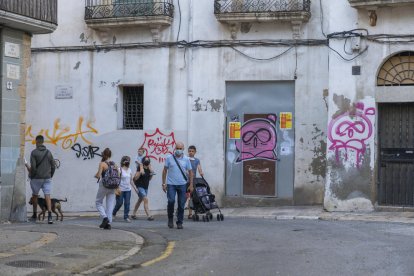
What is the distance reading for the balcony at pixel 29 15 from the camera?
1434 cm

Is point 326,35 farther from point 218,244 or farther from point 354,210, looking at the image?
point 218,244

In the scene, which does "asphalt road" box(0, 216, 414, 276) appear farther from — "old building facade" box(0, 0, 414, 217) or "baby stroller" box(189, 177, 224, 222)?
"old building facade" box(0, 0, 414, 217)

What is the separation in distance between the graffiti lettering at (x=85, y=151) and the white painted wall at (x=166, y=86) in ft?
0.40

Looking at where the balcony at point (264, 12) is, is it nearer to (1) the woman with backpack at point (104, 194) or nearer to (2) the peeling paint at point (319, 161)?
(2) the peeling paint at point (319, 161)

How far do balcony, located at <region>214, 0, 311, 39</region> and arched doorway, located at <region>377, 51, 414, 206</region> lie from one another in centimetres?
271

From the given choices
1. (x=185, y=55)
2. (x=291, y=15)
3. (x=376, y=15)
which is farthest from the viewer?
(x=185, y=55)

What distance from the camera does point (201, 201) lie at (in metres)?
15.7

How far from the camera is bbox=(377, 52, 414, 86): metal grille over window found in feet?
56.1

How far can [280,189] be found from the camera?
62.3 feet

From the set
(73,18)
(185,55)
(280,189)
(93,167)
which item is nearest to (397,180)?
(280,189)

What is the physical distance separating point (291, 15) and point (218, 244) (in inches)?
349

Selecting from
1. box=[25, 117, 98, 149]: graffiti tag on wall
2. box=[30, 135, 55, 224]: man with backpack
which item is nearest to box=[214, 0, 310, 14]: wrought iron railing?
box=[25, 117, 98, 149]: graffiti tag on wall

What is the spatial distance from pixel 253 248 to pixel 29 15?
7.50m

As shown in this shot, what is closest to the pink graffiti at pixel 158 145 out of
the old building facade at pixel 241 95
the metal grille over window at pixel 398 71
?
the old building facade at pixel 241 95
